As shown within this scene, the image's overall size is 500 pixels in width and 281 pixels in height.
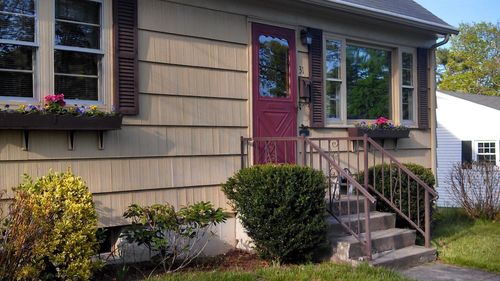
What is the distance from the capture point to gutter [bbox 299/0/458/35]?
752cm

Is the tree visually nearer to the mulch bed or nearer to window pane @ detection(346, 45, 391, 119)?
window pane @ detection(346, 45, 391, 119)

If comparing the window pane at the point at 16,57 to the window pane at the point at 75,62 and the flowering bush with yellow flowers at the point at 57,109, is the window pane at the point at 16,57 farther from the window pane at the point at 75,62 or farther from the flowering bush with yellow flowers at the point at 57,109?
the flowering bush with yellow flowers at the point at 57,109

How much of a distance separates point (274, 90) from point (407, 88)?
3.17 metres

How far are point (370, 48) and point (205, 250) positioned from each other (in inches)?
182

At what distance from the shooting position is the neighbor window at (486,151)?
69.2ft

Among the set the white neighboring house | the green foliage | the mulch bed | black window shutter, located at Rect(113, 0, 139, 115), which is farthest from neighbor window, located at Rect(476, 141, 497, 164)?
the green foliage

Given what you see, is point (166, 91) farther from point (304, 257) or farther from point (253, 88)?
point (304, 257)

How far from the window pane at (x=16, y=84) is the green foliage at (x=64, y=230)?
0.93 metres

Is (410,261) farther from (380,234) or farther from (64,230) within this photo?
(64,230)

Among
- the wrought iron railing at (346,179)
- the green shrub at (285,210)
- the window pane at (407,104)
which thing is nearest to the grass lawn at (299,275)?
the green shrub at (285,210)

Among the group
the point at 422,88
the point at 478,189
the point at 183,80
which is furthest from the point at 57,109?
the point at 478,189

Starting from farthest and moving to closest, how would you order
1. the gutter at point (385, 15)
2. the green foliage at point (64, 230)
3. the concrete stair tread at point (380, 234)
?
1. the gutter at point (385, 15)
2. the concrete stair tread at point (380, 234)
3. the green foliage at point (64, 230)

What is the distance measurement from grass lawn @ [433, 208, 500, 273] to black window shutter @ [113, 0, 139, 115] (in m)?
4.26

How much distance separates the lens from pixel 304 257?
19.2 ft
